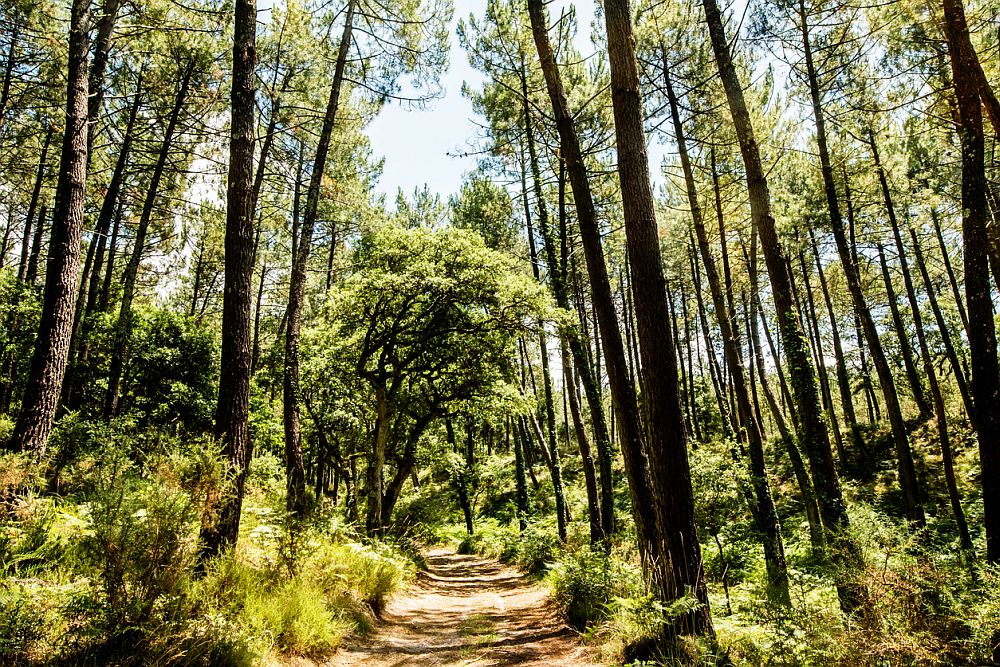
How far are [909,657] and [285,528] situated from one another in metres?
5.83

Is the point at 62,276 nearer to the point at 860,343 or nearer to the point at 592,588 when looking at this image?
the point at 592,588

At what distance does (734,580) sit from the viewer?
9.38 meters

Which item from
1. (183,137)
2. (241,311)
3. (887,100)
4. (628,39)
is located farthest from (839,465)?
(183,137)

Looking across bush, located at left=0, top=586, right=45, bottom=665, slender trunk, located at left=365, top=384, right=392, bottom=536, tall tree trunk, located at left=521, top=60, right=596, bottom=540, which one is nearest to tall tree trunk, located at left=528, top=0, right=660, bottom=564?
tall tree trunk, located at left=521, top=60, right=596, bottom=540

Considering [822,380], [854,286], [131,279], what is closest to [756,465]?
[854,286]

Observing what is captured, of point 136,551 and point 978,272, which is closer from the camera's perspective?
point 136,551

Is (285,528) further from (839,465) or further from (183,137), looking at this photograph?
(839,465)

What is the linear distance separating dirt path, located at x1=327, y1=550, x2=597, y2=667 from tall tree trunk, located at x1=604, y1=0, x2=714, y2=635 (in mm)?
1455

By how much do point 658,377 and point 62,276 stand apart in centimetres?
684

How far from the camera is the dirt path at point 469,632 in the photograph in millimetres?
5090

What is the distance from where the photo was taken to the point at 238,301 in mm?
5375

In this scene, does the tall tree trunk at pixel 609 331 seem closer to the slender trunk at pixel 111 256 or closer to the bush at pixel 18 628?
the bush at pixel 18 628

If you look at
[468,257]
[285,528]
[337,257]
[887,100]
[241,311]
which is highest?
[337,257]

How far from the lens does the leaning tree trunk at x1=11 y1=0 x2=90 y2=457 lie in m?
5.34
